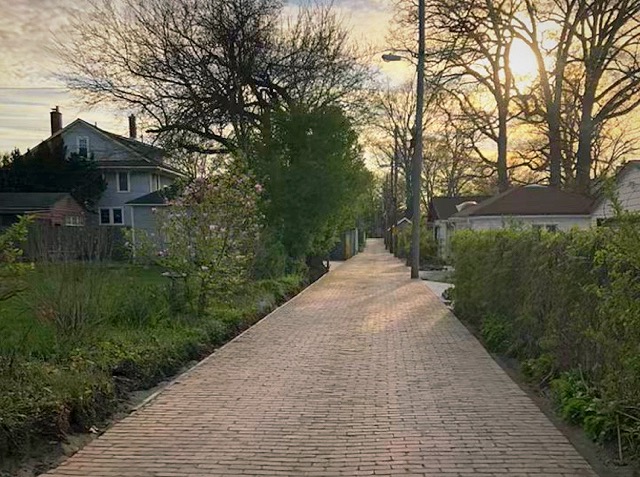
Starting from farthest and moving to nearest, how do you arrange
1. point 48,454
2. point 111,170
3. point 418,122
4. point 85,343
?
point 111,170 → point 418,122 → point 85,343 → point 48,454

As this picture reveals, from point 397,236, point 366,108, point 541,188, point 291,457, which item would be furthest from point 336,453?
point 397,236

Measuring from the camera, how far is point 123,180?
136 feet

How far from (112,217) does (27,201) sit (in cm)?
633

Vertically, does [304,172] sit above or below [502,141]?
below

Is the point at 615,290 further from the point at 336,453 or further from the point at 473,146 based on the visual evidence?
the point at 473,146

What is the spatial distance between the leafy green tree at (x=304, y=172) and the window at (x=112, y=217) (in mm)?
21745

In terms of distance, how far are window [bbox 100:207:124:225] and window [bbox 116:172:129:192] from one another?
1.41 metres

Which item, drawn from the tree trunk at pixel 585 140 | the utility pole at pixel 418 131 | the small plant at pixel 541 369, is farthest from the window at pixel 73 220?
the small plant at pixel 541 369

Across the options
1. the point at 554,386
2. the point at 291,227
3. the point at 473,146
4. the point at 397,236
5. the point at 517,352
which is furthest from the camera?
the point at 397,236

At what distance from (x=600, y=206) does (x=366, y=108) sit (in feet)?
35.7

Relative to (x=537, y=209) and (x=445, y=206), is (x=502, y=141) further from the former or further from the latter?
(x=445, y=206)

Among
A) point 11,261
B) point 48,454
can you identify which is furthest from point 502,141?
point 48,454

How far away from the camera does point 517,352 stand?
8773mm

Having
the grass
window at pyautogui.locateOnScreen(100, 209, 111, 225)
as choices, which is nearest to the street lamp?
the grass
